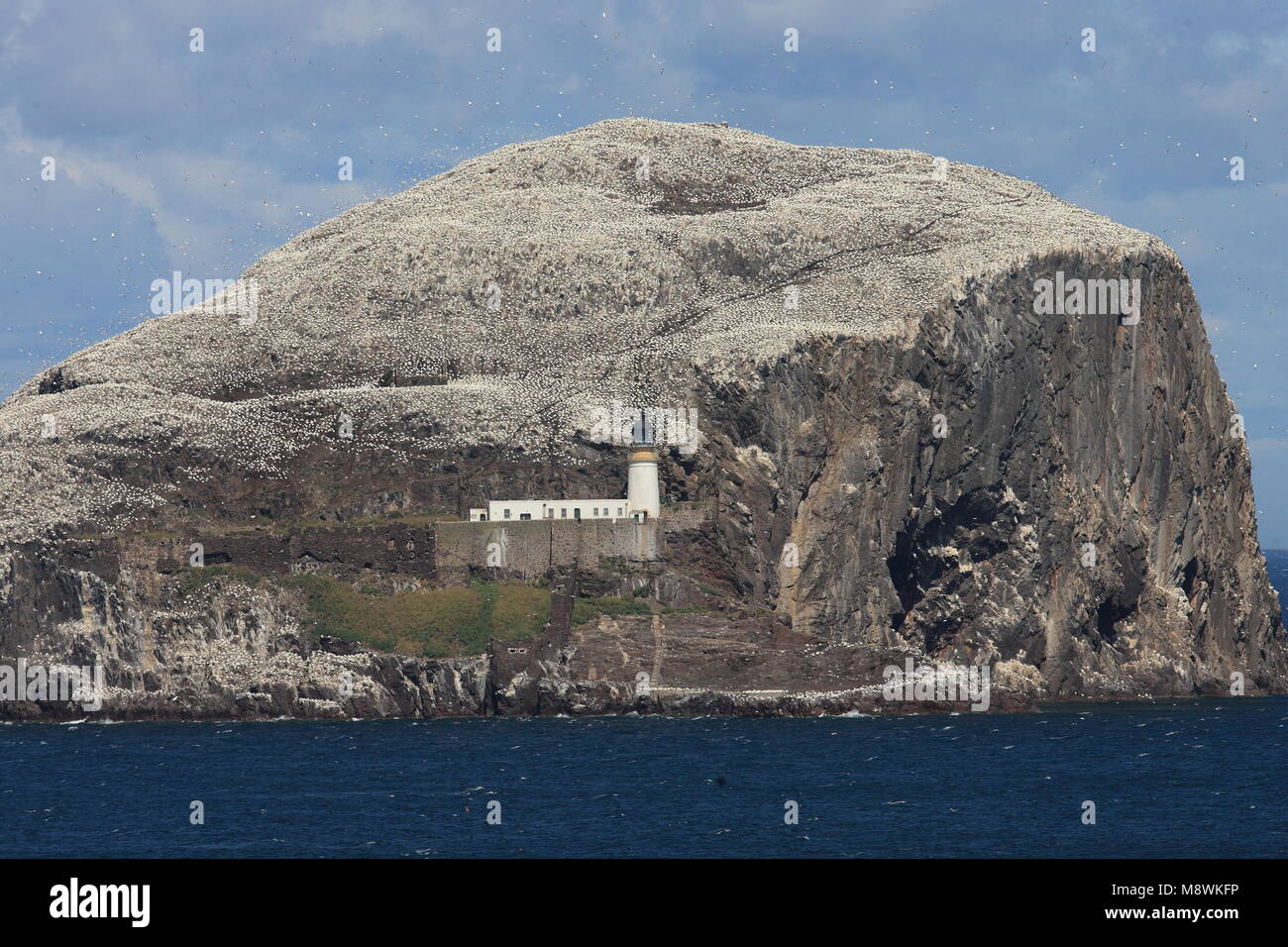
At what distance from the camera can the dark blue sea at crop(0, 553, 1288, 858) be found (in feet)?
245

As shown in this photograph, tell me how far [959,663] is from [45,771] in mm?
50725

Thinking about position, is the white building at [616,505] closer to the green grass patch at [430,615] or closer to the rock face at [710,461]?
the rock face at [710,461]

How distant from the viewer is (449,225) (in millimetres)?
152375

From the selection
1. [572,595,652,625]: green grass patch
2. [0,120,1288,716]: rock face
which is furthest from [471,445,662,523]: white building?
[572,595,652,625]: green grass patch

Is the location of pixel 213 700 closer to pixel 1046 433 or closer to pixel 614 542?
pixel 614 542

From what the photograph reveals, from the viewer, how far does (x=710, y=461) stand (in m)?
119

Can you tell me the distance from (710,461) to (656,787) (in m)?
34.5

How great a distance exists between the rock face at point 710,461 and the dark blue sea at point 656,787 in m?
4.42

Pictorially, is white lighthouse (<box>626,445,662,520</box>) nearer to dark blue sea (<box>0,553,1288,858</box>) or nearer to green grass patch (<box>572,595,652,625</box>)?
green grass patch (<box>572,595,652,625</box>)

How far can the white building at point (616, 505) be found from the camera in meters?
116

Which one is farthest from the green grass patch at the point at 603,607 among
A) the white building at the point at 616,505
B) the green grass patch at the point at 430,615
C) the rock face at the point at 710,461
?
the white building at the point at 616,505

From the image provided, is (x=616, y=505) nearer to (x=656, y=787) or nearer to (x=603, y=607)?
(x=603, y=607)

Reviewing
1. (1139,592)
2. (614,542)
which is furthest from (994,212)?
(614,542)

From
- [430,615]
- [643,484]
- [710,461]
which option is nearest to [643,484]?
[643,484]
